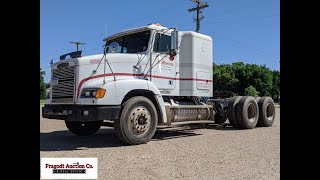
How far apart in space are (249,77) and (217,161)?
161ft

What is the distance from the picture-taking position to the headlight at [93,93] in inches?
293

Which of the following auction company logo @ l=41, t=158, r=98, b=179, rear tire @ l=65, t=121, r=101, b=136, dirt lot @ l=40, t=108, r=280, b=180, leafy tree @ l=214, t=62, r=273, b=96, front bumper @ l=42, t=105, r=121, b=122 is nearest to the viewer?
auction company logo @ l=41, t=158, r=98, b=179

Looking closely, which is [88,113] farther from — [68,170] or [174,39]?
[174,39]

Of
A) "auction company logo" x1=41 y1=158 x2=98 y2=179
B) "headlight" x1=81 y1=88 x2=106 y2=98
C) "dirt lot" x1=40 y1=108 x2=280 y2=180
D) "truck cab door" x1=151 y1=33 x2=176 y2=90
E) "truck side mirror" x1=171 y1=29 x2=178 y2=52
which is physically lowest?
"dirt lot" x1=40 y1=108 x2=280 y2=180

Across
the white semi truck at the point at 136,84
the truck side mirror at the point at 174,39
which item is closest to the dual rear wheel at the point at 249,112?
the white semi truck at the point at 136,84

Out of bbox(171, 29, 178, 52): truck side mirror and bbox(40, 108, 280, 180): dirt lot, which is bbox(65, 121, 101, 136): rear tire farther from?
bbox(171, 29, 178, 52): truck side mirror

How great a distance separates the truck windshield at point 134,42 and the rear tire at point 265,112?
6.06 meters

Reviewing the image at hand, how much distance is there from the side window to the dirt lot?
2532mm

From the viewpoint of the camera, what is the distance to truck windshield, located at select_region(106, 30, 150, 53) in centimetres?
923

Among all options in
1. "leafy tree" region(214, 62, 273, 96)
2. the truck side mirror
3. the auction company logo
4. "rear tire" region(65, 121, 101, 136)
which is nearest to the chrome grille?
"rear tire" region(65, 121, 101, 136)

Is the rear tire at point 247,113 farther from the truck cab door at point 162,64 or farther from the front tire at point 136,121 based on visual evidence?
the front tire at point 136,121
